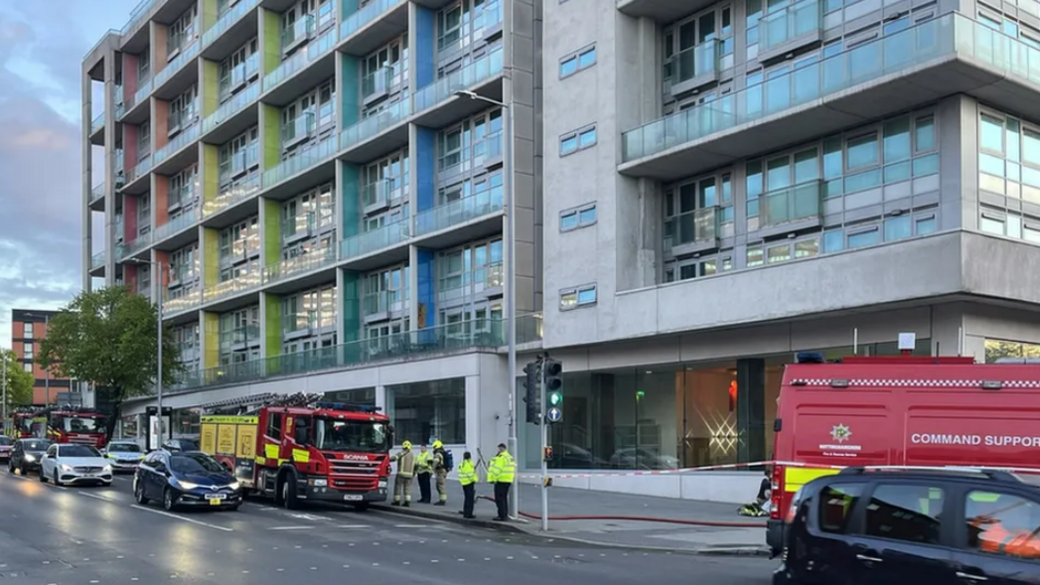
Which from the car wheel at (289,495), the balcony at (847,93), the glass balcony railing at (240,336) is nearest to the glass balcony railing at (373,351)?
the glass balcony railing at (240,336)

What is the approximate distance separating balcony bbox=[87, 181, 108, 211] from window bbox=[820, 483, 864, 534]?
71027mm

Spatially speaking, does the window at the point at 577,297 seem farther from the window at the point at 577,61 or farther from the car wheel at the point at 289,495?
the car wheel at the point at 289,495

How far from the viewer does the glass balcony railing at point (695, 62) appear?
29.7 metres

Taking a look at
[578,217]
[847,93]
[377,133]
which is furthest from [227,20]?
[847,93]

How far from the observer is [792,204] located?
88.3ft

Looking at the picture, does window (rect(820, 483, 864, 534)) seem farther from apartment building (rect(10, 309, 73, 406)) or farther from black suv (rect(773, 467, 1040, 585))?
apartment building (rect(10, 309, 73, 406))

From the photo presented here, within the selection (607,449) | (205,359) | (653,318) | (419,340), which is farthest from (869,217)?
(205,359)

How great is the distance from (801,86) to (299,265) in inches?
1132

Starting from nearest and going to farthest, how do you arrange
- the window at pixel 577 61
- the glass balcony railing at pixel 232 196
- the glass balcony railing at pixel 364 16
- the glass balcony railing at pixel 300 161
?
the window at pixel 577 61, the glass balcony railing at pixel 364 16, the glass balcony railing at pixel 300 161, the glass balcony railing at pixel 232 196

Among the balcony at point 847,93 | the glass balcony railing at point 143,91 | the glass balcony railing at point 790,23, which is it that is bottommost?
the balcony at point 847,93

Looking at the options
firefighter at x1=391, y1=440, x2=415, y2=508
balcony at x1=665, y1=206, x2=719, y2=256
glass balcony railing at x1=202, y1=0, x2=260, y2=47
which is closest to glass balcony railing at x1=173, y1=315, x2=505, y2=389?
balcony at x1=665, y1=206, x2=719, y2=256

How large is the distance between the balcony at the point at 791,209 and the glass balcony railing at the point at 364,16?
62.3 ft

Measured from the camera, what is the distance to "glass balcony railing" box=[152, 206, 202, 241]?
59.3 m

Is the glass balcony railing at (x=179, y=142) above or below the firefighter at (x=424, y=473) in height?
above
